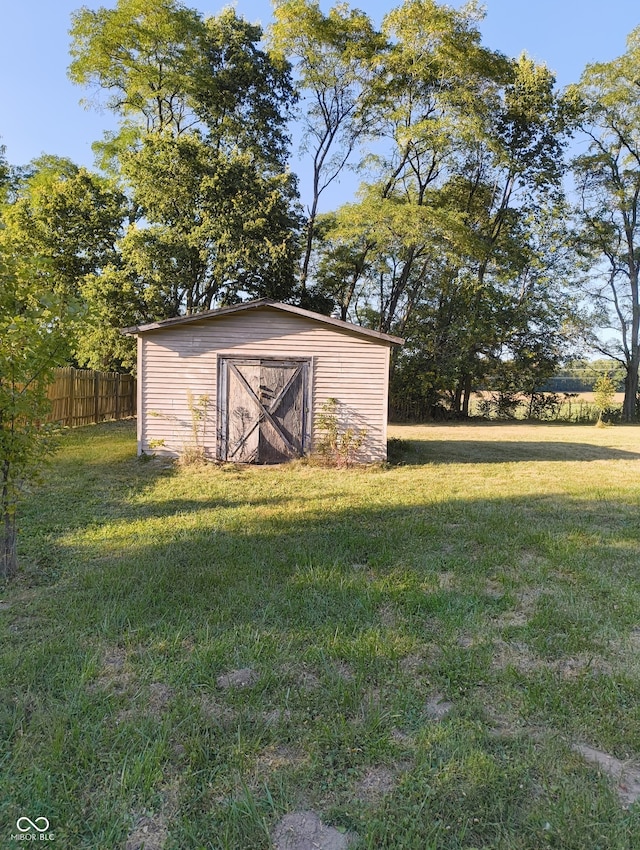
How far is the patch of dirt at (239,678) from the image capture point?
251 cm

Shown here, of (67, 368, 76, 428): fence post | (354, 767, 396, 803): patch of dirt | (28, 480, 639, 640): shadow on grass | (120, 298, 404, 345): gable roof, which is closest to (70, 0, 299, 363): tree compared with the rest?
(67, 368, 76, 428): fence post

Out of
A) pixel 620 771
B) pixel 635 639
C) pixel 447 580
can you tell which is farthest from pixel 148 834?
pixel 635 639

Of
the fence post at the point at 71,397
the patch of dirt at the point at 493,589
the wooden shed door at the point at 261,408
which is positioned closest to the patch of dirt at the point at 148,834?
the patch of dirt at the point at 493,589

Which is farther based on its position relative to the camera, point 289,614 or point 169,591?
point 169,591

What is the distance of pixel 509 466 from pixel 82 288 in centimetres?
1583

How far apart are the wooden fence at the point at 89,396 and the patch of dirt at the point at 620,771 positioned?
13140mm

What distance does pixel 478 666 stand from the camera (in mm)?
2707

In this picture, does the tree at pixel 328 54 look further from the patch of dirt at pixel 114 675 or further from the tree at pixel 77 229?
the patch of dirt at pixel 114 675

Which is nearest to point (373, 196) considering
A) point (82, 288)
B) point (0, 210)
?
point (82, 288)

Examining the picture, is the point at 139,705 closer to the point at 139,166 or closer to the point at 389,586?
the point at 389,586

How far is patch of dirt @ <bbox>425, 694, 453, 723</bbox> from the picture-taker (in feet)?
7.54

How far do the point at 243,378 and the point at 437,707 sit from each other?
7670mm

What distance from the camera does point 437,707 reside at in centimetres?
238

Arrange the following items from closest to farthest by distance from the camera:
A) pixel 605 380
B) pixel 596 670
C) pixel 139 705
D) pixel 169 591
A: pixel 139 705
pixel 596 670
pixel 169 591
pixel 605 380
